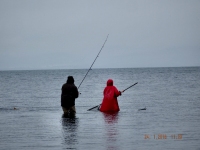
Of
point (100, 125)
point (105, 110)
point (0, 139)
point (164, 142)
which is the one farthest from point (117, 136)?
point (105, 110)

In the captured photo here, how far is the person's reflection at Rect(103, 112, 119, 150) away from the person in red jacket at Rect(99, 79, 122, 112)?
372mm

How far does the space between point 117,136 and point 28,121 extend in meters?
4.53

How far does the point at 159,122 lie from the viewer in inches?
499

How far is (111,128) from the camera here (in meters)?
11.4

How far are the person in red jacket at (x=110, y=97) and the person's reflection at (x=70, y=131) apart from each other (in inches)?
69.3

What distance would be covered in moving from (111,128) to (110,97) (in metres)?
3.83

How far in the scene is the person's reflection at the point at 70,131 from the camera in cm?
917

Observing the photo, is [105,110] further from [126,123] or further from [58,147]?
[58,147]

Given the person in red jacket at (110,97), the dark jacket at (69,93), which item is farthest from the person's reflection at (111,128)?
the dark jacket at (69,93)
